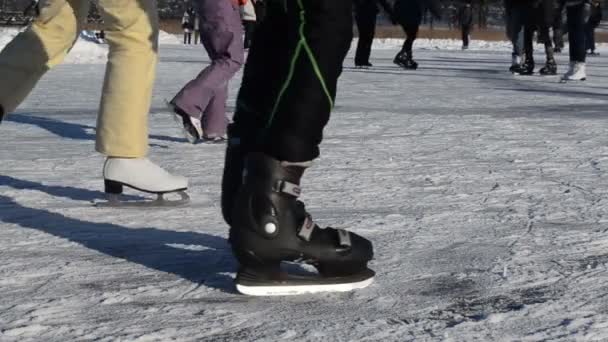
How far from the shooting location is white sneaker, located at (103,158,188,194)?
3135 mm

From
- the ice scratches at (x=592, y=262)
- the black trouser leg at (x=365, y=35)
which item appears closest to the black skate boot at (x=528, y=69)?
the black trouser leg at (x=365, y=35)

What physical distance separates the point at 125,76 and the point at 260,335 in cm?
148

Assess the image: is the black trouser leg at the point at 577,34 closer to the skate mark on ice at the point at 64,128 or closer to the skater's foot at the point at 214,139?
the skate mark on ice at the point at 64,128

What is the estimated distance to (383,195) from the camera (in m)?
3.39

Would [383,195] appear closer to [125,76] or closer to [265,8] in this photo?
[125,76]

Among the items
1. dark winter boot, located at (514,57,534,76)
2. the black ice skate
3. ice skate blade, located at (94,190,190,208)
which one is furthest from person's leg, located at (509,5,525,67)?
ice skate blade, located at (94,190,190,208)

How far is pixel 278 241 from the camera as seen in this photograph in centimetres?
205

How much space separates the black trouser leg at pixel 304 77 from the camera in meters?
2.01

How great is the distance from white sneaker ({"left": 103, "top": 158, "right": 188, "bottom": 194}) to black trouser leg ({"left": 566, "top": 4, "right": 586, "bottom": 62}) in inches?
314

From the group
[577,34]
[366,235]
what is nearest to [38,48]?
[366,235]

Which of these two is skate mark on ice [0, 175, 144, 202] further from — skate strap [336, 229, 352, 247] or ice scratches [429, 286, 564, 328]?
ice scratches [429, 286, 564, 328]

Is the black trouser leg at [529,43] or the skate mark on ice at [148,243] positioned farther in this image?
the black trouser leg at [529,43]

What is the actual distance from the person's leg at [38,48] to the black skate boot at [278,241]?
1239 mm

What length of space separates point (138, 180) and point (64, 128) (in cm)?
274
